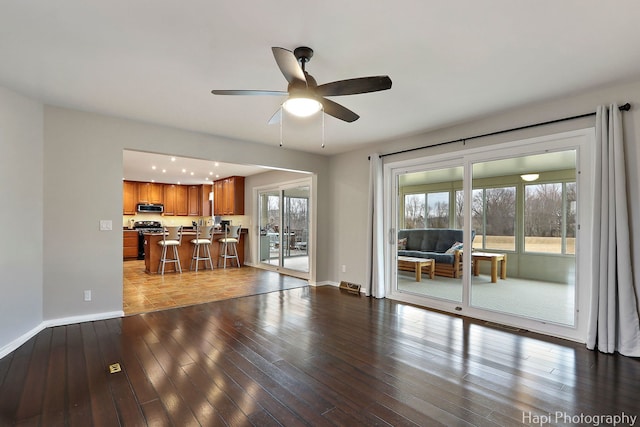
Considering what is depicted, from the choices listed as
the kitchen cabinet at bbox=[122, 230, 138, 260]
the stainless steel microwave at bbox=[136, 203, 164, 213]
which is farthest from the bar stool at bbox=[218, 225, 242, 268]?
the stainless steel microwave at bbox=[136, 203, 164, 213]

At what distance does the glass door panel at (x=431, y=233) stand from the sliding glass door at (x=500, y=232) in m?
0.02

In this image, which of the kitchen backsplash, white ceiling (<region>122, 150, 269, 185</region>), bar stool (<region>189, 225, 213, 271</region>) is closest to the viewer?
white ceiling (<region>122, 150, 269, 185</region>)

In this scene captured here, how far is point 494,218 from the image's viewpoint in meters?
4.04

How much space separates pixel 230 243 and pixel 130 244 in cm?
346

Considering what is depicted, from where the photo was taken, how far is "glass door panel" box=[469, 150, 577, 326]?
3480mm

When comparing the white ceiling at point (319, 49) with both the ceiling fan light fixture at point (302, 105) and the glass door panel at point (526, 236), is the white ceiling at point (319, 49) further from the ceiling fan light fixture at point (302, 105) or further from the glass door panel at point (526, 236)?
the glass door panel at point (526, 236)

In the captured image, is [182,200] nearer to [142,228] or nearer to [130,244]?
[142,228]

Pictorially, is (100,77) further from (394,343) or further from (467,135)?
(467,135)

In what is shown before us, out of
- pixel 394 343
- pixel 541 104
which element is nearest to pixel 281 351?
pixel 394 343

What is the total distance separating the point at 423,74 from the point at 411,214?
264 centimetres

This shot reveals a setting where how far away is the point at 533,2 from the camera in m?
1.89

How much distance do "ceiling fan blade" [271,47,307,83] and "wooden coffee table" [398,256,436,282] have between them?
3.76 m

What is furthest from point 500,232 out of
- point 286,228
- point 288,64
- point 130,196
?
point 130,196

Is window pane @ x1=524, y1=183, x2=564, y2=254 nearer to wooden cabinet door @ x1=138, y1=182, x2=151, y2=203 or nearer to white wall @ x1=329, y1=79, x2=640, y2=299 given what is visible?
white wall @ x1=329, y1=79, x2=640, y2=299
